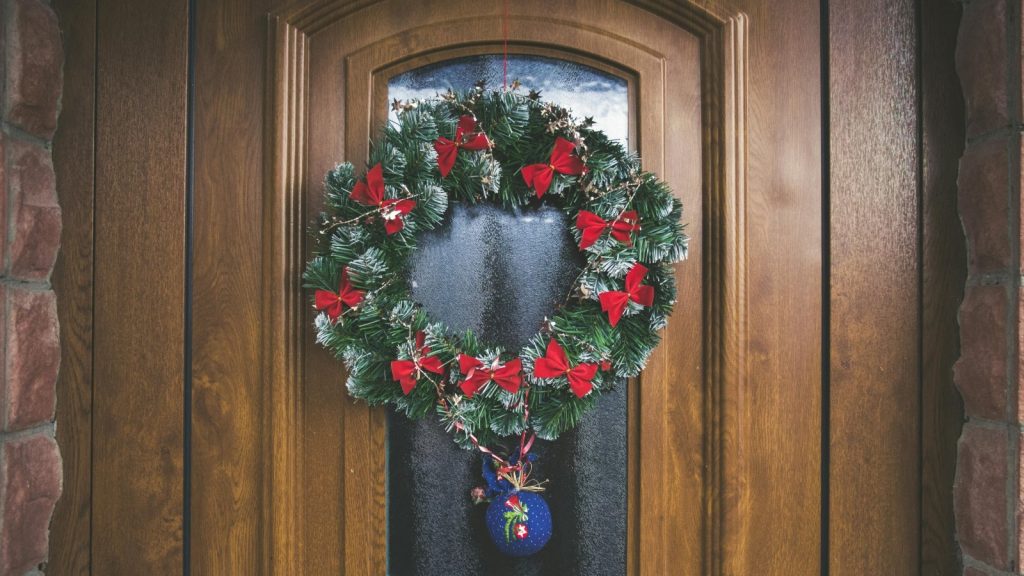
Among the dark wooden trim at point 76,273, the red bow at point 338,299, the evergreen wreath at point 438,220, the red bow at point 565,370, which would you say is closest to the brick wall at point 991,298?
the evergreen wreath at point 438,220

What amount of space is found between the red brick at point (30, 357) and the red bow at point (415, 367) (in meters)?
0.65

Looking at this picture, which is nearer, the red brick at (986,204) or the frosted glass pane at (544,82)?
the red brick at (986,204)

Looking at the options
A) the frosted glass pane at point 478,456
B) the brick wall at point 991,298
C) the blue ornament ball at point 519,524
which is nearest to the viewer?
→ the brick wall at point 991,298

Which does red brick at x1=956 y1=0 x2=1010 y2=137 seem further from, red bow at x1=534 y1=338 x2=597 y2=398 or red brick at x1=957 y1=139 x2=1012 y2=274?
red bow at x1=534 y1=338 x2=597 y2=398

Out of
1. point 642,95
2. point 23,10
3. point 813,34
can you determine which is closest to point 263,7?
point 23,10

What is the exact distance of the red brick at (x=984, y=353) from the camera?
98 cm

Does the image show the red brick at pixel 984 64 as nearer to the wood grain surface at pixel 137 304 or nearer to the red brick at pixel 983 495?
the red brick at pixel 983 495

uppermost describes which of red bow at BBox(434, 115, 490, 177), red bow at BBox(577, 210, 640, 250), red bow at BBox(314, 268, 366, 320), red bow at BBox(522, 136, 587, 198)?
red bow at BBox(434, 115, 490, 177)

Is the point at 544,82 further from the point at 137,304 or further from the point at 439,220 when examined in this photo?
the point at 137,304

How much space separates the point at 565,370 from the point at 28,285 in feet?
3.27

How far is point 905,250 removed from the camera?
45.1 inches

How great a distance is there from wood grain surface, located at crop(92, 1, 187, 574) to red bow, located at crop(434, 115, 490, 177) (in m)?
0.54

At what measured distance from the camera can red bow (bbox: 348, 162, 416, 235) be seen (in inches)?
40.6

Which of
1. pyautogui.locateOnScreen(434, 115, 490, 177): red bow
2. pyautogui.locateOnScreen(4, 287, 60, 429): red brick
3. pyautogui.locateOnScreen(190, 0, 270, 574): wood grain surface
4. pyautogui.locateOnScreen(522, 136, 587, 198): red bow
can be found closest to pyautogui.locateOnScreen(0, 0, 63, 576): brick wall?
pyautogui.locateOnScreen(4, 287, 60, 429): red brick
